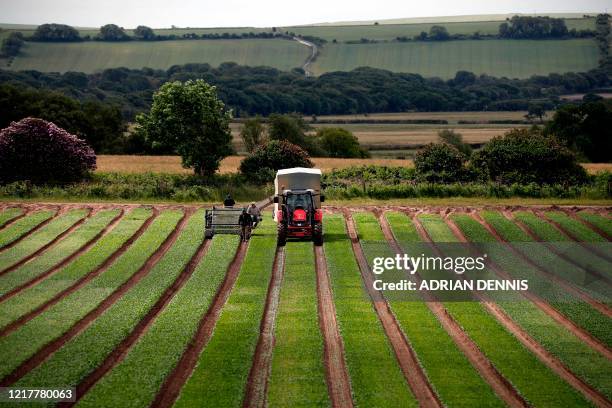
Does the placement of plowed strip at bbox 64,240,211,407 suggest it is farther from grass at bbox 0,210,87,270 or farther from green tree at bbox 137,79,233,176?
green tree at bbox 137,79,233,176

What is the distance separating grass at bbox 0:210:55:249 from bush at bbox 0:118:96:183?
9941 mm

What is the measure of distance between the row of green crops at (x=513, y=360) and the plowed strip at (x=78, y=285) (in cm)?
1446

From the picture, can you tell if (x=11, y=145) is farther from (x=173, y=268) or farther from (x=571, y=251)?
(x=571, y=251)

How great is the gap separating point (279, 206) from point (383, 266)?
21.9ft

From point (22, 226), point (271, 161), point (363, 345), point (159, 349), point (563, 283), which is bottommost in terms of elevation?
point (563, 283)

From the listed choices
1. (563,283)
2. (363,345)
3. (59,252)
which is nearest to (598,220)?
(563,283)

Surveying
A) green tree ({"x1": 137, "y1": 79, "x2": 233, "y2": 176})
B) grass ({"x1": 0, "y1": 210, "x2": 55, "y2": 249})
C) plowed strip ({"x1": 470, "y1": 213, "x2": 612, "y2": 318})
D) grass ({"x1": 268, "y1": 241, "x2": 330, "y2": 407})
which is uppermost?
green tree ({"x1": 137, "y1": 79, "x2": 233, "y2": 176})

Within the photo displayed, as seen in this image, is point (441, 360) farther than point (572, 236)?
No

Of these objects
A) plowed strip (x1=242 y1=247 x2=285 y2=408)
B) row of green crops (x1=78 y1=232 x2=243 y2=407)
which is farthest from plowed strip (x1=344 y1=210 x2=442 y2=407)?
row of green crops (x1=78 y1=232 x2=243 y2=407)

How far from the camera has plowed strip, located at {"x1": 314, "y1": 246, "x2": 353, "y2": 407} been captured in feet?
76.9

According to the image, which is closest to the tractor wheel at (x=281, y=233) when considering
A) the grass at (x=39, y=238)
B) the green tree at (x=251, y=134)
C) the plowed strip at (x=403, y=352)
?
the plowed strip at (x=403, y=352)

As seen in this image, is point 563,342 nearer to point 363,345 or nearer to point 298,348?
point 363,345

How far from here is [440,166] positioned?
63.1 metres

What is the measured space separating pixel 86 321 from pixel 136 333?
2400 millimetres
